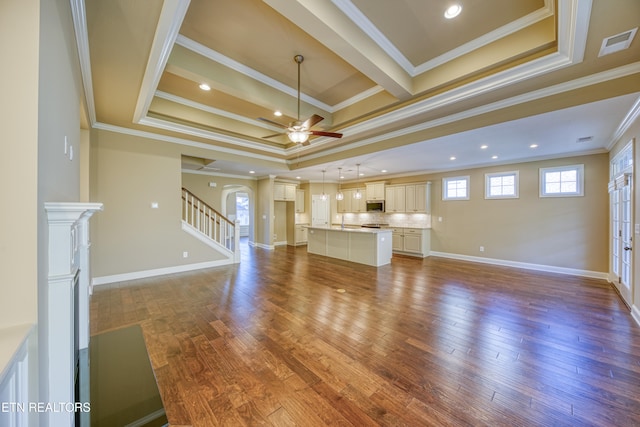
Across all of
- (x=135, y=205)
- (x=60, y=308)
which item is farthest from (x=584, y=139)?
(x=135, y=205)

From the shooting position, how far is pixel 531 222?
19.4ft

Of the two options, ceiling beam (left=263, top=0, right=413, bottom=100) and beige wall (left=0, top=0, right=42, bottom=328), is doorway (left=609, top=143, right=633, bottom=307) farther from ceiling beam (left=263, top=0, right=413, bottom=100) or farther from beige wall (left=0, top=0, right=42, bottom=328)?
beige wall (left=0, top=0, right=42, bottom=328)

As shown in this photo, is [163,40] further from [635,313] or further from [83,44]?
[635,313]

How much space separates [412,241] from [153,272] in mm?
7078

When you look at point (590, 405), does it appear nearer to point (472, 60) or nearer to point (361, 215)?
point (472, 60)

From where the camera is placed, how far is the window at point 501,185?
6.23 metres

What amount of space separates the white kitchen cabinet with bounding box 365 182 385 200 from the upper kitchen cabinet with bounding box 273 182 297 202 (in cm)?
295

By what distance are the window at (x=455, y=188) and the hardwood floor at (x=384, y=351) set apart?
3219 millimetres

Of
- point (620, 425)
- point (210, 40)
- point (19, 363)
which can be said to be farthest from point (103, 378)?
point (620, 425)

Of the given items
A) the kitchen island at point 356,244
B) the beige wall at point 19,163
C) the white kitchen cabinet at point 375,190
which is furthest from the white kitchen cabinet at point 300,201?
the beige wall at point 19,163

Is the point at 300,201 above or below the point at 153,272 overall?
above

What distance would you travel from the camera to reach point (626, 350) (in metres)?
2.49

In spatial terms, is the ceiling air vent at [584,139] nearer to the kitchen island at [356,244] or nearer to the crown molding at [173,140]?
the kitchen island at [356,244]

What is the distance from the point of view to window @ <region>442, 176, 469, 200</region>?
7.11 meters
